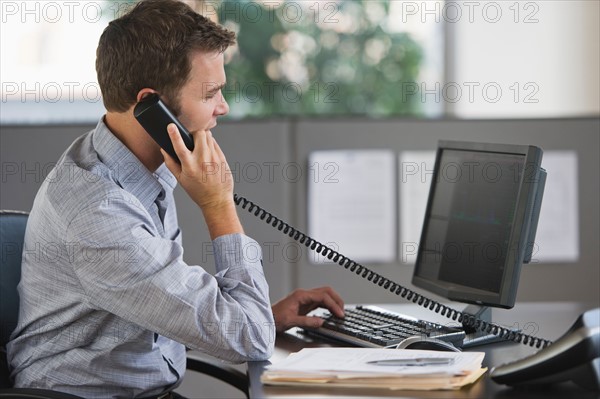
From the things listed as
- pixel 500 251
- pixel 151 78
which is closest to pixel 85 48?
pixel 151 78

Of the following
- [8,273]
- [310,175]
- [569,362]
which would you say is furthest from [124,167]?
[310,175]

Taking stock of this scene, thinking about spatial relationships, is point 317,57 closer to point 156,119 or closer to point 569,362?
point 156,119

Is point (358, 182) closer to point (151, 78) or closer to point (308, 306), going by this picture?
point (308, 306)

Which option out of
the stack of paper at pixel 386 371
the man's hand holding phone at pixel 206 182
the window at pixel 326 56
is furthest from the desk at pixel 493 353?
the window at pixel 326 56

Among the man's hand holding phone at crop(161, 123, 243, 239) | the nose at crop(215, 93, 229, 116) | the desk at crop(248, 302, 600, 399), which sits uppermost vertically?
the nose at crop(215, 93, 229, 116)

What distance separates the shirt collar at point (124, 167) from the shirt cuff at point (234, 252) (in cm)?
16

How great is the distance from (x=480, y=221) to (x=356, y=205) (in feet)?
2.92

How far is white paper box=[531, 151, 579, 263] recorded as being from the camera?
2.41 m

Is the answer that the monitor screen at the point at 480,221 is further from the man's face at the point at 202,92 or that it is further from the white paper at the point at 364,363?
the man's face at the point at 202,92

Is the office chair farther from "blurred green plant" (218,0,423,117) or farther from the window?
"blurred green plant" (218,0,423,117)

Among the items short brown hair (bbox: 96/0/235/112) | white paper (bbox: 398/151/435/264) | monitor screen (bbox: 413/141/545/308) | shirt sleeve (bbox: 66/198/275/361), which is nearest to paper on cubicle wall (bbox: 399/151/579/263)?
white paper (bbox: 398/151/435/264)

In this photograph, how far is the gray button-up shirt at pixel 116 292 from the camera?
1.27m

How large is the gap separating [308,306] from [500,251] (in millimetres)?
369

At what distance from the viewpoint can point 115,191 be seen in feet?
4.42
